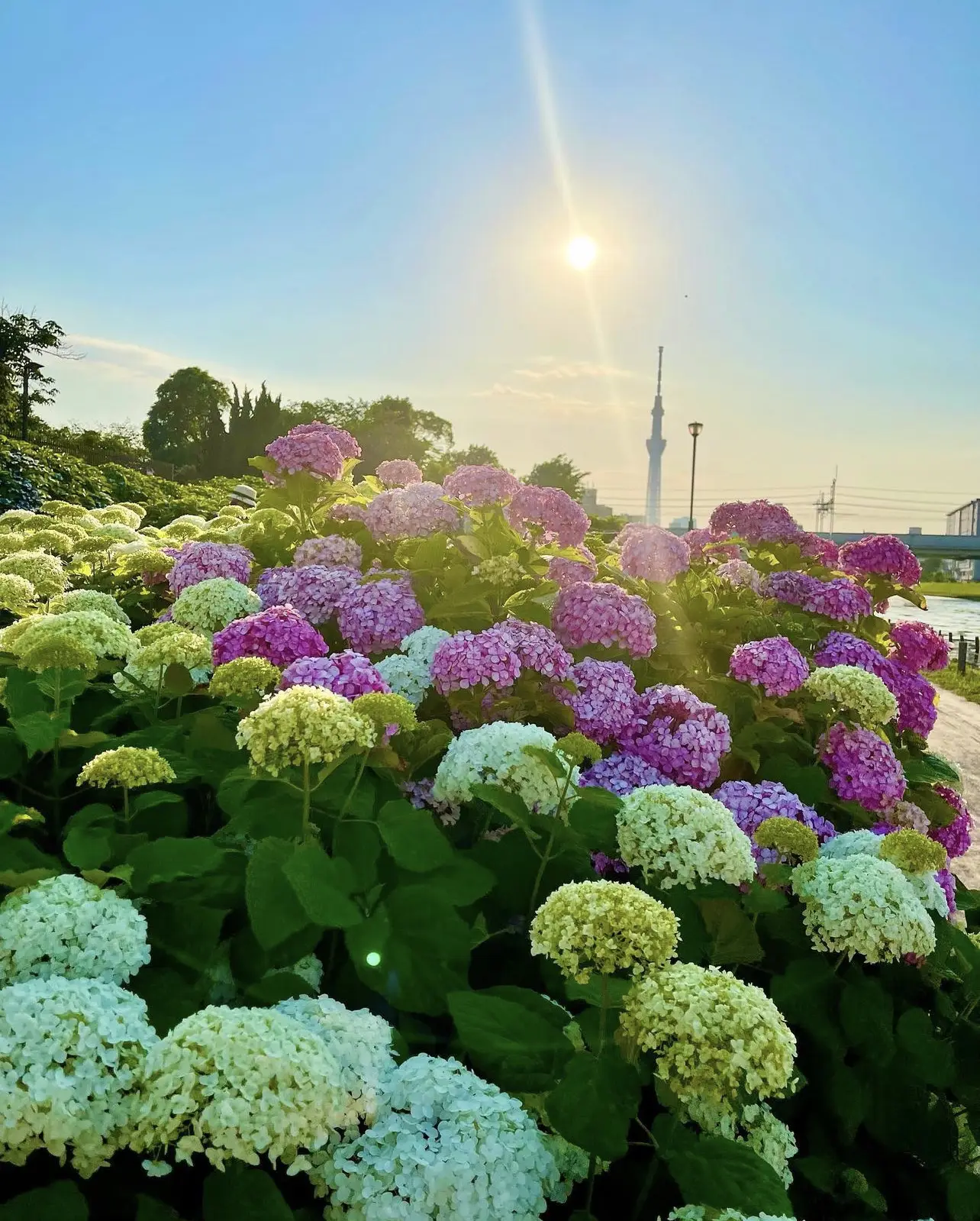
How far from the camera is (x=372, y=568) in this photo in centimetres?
445

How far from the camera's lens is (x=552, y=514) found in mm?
4477

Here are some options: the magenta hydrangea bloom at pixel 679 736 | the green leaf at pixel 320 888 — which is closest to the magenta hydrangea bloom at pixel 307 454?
the magenta hydrangea bloom at pixel 679 736

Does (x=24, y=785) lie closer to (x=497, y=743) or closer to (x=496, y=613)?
(x=497, y=743)

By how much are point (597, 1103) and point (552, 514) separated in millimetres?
3313

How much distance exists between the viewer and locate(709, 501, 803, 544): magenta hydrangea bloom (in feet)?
20.4

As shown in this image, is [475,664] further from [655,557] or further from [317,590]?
[655,557]

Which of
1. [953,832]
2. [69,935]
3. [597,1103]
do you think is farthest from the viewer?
[953,832]

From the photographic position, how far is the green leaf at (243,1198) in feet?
4.42

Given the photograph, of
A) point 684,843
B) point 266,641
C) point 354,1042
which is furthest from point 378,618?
point 354,1042

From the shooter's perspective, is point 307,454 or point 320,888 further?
point 307,454

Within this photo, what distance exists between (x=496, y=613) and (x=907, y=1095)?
2319 mm

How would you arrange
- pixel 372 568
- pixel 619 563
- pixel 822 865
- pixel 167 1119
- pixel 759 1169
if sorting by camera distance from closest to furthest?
pixel 167 1119 → pixel 759 1169 → pixel 822 865 → pixel 372 568 → pixel 619 563

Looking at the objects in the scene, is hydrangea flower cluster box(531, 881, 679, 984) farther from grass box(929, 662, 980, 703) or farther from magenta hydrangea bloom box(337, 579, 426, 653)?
grass box(929, 662, 980, 703)

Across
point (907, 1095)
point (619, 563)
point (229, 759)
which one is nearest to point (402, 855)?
point (229, 759)
